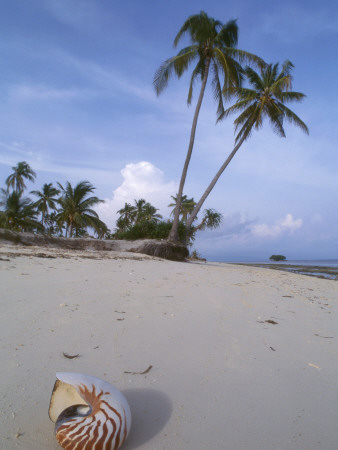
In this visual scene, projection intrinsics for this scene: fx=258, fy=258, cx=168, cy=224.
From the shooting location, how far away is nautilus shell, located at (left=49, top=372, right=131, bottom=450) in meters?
1.04

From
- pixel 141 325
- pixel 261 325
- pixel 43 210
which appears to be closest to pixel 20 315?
pixel 141 325

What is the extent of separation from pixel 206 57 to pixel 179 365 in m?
18.1

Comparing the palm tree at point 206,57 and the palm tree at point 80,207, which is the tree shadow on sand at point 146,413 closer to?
the palm tree at point 206,57

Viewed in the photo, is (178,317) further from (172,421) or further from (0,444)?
(0,444)

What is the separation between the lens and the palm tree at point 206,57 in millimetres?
14820

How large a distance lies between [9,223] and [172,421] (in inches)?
1111

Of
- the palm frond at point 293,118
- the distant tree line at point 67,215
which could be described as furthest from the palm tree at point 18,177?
the palm frond at point 293,118

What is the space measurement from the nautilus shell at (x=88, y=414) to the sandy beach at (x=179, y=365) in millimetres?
119

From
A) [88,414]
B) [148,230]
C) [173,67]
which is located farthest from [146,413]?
[148,230]

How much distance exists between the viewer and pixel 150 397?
4.79 feet

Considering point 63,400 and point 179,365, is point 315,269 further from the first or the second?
point 63,400

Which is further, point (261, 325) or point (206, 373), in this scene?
point (261, 325)

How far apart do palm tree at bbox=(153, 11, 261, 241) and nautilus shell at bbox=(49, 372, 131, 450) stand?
13.2 metres

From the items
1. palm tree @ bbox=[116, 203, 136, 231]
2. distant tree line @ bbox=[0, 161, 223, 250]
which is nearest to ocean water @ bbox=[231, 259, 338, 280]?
distant tree line @ bbox=[0, 161, 223, 250]
